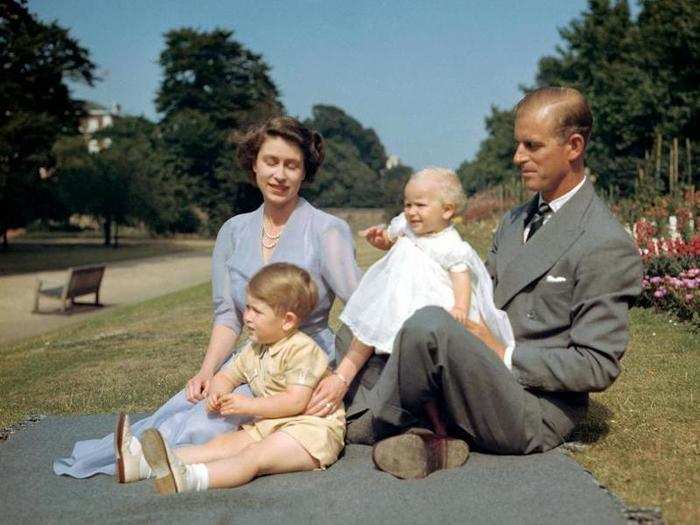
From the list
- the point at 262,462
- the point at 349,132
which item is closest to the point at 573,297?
the point at 262,462

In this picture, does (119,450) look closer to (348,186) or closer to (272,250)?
(272,250)

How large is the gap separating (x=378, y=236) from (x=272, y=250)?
783mm

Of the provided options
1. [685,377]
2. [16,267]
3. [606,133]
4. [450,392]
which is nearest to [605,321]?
[450,392]

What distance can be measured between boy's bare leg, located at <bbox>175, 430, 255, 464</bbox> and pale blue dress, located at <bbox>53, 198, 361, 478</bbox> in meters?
0.17

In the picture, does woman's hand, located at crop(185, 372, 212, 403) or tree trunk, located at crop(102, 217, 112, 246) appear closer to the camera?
woman's hand, located at crop(185, 372, 212, 403)

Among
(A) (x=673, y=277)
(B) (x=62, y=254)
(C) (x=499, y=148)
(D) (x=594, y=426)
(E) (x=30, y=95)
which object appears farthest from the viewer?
(C) (x=499, y=148)

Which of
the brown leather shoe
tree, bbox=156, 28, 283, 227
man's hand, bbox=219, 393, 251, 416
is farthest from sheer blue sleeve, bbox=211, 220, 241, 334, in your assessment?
tree, bbox=156, 28, 283, 227

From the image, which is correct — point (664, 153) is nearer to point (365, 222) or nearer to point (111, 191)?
point (111, 191)

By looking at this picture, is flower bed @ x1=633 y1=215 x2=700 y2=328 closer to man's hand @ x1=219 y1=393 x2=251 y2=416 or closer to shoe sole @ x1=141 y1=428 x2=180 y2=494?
man's hand @ x1=219 y1=393 x2=251 y2=416

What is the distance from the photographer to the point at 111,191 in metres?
41.6

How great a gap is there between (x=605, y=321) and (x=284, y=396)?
1.52 m

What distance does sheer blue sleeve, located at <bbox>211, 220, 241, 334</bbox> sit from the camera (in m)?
4.61

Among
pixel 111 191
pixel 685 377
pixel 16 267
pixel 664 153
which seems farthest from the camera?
pixel 111 191

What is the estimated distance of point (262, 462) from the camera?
369cm
